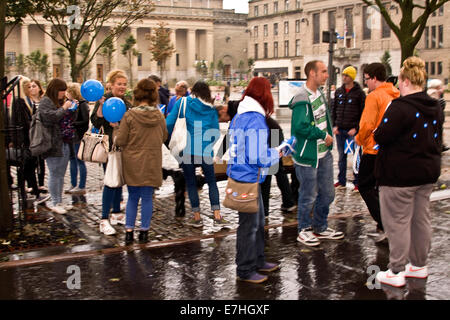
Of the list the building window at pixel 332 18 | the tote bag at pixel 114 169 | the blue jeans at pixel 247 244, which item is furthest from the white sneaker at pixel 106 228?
the building window at pixel 332 18

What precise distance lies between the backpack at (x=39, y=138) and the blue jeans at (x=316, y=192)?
146 inches

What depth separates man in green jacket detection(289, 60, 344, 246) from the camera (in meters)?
6.02

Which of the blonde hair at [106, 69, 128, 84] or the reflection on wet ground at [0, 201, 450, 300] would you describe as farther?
the blonde hair at [106, 69, 128, 84]

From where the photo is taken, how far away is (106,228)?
686 cm

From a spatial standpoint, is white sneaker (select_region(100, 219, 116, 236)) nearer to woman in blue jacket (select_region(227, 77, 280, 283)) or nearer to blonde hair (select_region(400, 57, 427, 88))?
woman in blue jacket (select_region(227, 77, 280, 283))

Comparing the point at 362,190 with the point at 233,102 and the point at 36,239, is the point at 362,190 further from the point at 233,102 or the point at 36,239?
the point at 36,239

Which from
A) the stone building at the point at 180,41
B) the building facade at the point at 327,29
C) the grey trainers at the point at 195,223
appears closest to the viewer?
the grey trainers at the point at 195,223

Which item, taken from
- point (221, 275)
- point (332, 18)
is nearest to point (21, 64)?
point (332, 18)

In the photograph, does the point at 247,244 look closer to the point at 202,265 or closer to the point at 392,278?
the point at 202,265

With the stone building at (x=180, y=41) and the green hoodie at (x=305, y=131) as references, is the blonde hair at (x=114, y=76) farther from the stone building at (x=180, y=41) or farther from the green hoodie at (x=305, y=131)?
the stone building at (x=180, y=41)

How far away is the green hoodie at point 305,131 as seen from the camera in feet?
19.6

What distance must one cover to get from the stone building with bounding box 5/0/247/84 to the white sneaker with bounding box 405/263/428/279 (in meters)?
79.5

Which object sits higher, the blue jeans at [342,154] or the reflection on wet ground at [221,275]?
the blue jeans at [342,154]

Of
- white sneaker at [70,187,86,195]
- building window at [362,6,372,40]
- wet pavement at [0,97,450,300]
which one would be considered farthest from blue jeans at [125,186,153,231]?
building window at [362,6,372,40]
